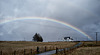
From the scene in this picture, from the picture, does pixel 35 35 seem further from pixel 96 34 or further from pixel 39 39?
pixel 96 34

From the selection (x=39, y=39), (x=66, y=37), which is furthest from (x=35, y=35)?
(x=66, y=37)

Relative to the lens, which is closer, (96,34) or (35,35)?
(96,34)

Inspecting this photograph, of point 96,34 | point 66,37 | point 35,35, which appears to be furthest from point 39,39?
point 96,34

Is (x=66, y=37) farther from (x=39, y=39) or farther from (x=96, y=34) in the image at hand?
(x=96, y=34)

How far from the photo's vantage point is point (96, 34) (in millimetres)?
85312

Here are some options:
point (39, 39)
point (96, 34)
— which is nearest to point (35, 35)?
point (39, 39)

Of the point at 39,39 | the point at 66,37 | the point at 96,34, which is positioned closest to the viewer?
the point at 96,34

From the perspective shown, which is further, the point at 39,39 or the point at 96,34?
the point at 39,39

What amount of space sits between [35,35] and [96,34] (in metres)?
71.6

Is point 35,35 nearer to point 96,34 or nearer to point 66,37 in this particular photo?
point 66,37

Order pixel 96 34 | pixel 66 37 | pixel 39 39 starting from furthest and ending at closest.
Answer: pixel 66 37, pixel 39 39, pixel 96 34

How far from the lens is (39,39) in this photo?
5315 inches

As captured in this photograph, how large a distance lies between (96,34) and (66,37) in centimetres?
8050

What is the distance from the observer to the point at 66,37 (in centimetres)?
16462
